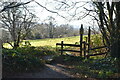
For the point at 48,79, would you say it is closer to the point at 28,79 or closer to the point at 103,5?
the point at 28,79

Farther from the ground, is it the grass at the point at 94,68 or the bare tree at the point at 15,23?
the bare tree at the point at 15,23

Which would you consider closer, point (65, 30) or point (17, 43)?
point (17, 43)

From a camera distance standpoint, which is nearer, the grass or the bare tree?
the grass

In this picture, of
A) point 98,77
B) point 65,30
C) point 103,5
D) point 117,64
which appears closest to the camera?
point 98,77

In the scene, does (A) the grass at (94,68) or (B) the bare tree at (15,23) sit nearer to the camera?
(A) the grass at (94,68)

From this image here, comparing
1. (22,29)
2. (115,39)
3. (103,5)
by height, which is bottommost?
(115,39)

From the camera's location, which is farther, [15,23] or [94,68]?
[15,23]

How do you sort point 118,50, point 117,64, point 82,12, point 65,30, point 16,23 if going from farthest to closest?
point 65,30 → point 16,23 → point 82,12 → point 118,50 → point 117,64

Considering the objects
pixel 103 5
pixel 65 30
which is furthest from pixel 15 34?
pixel 65 30

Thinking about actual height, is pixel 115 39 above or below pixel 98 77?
above

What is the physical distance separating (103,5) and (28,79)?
9171mm

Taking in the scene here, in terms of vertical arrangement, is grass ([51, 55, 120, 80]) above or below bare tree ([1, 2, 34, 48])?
below

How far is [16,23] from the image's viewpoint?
61.0 feet

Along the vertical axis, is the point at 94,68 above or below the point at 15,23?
below
